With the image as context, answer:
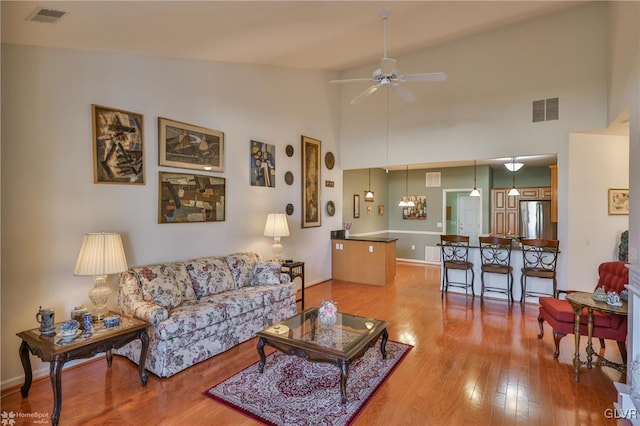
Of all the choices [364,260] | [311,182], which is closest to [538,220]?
[364,260]

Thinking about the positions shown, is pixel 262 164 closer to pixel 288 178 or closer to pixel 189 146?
pixel 288 178

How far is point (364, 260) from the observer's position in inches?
255

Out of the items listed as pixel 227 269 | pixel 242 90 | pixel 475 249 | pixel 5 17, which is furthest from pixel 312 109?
pixel 5 17

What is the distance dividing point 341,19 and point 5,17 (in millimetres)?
3298

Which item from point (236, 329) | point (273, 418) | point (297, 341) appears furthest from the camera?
point (236, 329)

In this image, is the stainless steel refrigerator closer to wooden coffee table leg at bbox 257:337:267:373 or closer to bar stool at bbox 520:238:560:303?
bar stool at bbox 520:238:560:303

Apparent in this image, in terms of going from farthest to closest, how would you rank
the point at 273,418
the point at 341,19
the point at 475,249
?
1. the point at 475,249
2. the point at 341,19
3. the point at 273,418

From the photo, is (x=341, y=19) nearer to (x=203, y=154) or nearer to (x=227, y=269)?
(x=203, y=154)

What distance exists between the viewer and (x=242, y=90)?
188 inches

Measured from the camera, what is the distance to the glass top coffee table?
247 centimetres

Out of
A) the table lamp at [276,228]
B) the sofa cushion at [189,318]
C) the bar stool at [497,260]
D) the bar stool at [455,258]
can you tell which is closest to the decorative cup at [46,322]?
the sofa cushion at [189,318]

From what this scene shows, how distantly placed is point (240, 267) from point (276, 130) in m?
2.45

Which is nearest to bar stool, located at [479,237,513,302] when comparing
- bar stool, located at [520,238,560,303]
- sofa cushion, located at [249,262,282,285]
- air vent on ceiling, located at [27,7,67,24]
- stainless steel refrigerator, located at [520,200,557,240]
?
bar stool, located at [520,238,560,303]

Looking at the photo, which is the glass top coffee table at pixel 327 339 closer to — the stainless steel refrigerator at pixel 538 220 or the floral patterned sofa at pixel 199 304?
the floral patterned sofa at pixel 199 304
